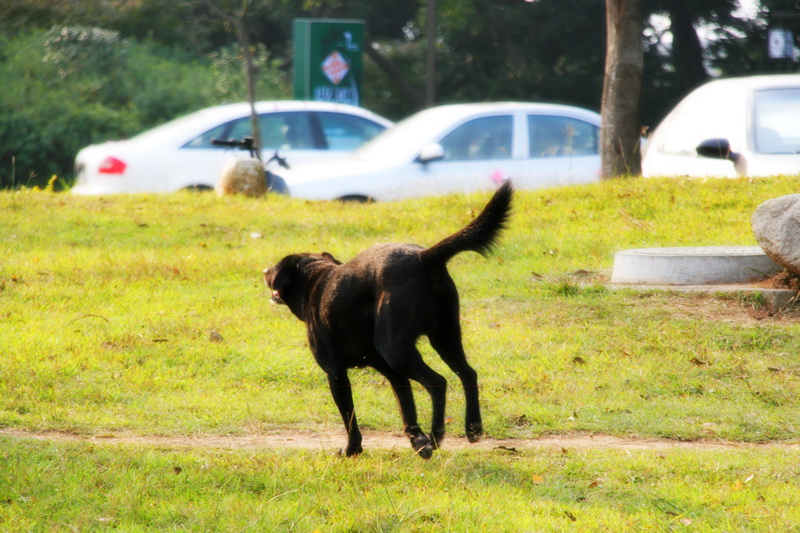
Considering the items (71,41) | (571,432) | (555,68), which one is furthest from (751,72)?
(571,432)

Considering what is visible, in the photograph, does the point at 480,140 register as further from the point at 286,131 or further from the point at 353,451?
the point at 353,451

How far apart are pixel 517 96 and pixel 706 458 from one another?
24.0m

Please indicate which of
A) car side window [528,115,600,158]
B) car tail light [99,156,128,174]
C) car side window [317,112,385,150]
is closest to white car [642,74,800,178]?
car side window [528,115,600,158]

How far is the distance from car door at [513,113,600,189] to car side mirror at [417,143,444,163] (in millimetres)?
1077

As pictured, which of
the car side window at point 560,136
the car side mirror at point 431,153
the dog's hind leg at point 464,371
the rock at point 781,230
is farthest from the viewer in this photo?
the car side window at point 560,136

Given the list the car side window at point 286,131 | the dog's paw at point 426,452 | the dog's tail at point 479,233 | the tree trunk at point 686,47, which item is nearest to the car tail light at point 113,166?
the car side window at point 286,131

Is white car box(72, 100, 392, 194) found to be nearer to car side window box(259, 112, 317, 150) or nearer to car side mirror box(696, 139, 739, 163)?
car side window box(259, 112, 317, 150)

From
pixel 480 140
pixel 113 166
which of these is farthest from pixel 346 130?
pixel 113 166

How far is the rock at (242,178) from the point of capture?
1234 cm

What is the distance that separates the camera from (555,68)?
2877cm

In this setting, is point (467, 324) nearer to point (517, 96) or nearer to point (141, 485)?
point (141, 485)

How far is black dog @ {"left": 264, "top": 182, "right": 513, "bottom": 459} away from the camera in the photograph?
4.45 m

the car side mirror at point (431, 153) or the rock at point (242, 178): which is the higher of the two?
the car side mirror at point (431, 153)

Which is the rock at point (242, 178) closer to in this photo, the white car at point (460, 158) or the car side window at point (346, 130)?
the white car at point (460, 158)
